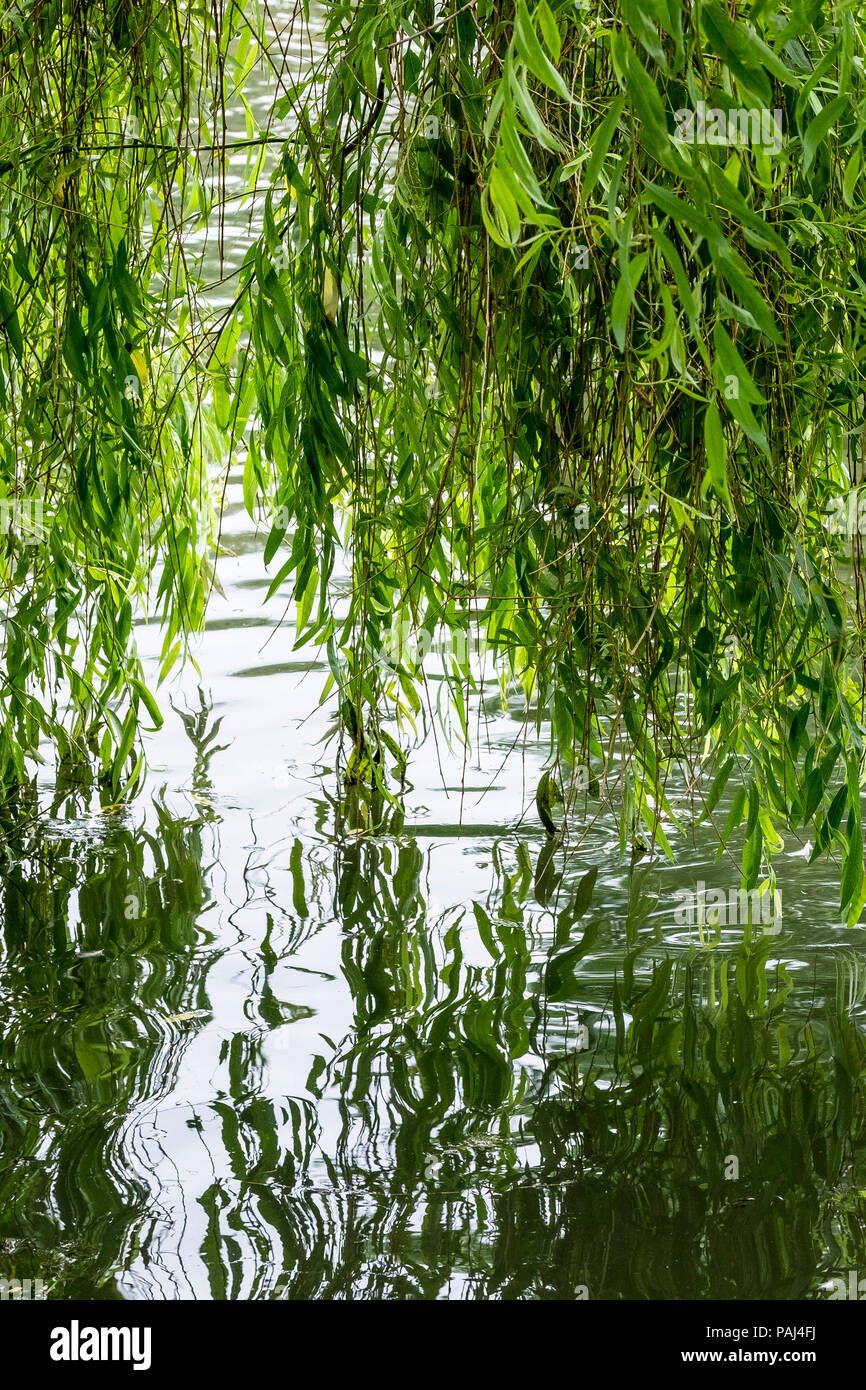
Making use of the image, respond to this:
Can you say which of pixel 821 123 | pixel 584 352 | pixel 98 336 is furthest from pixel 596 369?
pixel 98 336

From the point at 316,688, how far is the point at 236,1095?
1.58 m

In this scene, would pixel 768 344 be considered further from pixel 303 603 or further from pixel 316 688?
pixel 316 688

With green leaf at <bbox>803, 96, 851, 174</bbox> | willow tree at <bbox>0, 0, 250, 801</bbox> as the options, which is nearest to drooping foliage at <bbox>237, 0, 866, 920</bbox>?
green leaf at <bbox>803, 96, 851, 174</bbox>

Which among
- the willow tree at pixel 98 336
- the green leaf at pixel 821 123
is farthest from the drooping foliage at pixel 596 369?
the willow tree at pixel 98 336

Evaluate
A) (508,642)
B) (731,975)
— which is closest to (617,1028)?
(731,975)

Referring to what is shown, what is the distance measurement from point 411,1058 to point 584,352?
3.29ft

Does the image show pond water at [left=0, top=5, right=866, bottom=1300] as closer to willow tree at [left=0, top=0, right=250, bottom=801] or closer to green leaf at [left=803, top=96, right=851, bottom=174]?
willow tree at [left=0, top=0, right=250, bottom=801]

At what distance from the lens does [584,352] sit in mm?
1522

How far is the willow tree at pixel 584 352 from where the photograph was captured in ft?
3.76

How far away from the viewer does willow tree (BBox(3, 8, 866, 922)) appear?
3.76 ft

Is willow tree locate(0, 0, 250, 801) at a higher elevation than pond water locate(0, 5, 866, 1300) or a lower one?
higher

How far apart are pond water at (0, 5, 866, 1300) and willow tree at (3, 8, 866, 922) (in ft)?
0.86

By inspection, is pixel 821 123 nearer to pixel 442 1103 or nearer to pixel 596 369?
pixel 596 369
